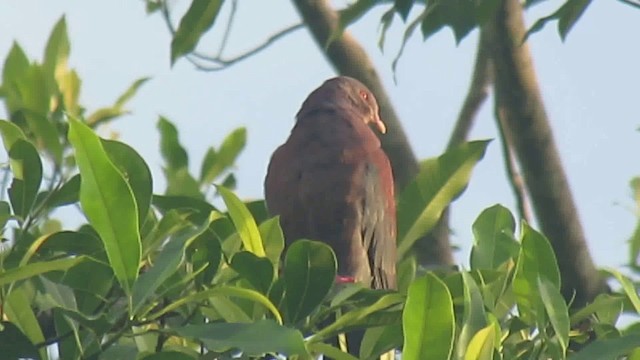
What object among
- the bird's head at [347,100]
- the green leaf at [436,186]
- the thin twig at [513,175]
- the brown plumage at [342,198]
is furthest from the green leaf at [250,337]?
the bird's head at [347,100]

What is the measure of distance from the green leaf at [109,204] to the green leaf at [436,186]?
990 mm

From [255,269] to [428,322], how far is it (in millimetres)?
385

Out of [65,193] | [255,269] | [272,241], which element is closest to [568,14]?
[272,241]

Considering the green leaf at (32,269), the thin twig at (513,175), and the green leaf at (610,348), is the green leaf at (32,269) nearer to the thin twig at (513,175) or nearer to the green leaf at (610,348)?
the green leaf at (610,348)

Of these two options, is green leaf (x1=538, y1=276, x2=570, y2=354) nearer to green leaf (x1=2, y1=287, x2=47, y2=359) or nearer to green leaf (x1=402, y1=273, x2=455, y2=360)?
green leaf (x1=402, y1=273, x2=455, y2=360)

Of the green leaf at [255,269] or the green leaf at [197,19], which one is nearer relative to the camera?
the green leaf at [255,269]

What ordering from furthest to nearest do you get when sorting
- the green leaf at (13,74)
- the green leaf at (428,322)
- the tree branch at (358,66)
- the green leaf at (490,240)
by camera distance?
the tree branch at (358,66) → the green leaf at (13,74) → the green leaf at (490,240) → the green leaf at (428,322)

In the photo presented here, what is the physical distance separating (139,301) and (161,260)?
0.26ft

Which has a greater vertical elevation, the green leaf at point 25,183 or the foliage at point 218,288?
the green leaf at point 25,183

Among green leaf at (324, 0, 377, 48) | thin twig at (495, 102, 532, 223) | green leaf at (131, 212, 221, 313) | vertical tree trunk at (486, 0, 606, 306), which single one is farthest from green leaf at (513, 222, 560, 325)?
thin twig at (495, 102, 532, 223)

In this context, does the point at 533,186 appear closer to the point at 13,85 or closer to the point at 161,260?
the point at 13,85

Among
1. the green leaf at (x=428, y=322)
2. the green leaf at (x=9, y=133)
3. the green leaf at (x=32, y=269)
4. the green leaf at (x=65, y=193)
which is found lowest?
the green leaf at (x=428, y=322)

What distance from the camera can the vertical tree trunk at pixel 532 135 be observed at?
4203 mm

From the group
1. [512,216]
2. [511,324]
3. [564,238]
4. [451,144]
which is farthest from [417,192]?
[451,144]
